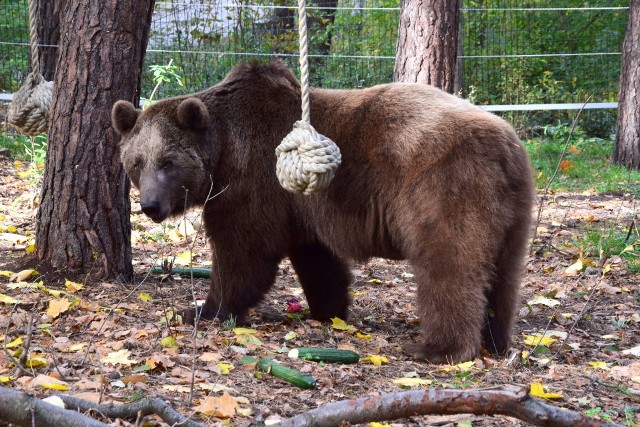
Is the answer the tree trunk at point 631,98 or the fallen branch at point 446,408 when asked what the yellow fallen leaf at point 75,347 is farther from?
the tree trunk at point 631,98

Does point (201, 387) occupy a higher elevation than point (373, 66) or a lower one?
lower

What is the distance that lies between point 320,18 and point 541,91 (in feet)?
17.4

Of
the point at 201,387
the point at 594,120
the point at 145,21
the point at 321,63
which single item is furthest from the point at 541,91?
the point at 201,387

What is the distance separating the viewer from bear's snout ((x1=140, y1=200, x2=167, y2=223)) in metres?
5.56

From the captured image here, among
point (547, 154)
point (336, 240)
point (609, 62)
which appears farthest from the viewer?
point (609, 62)

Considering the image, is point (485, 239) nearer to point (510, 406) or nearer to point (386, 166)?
point (386, 166)

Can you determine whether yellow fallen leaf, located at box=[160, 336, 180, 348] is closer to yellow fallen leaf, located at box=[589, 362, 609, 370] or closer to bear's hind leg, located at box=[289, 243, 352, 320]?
bear's hind leg, located at box=[289, 243, 352, 320]

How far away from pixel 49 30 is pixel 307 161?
8629 mm

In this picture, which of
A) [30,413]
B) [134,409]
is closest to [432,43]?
[134,409]

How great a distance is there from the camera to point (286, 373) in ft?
14.2

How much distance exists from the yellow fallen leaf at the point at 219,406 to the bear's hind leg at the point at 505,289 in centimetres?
214

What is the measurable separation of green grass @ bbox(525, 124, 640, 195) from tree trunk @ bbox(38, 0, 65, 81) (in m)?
7.27

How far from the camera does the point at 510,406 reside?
293cm

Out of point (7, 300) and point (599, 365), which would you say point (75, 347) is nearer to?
point (7, 300)
